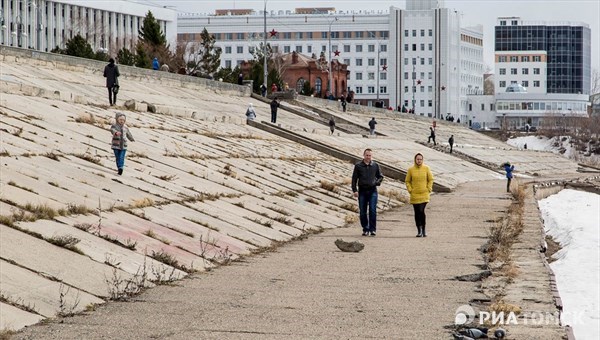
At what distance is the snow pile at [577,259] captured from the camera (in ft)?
62.4

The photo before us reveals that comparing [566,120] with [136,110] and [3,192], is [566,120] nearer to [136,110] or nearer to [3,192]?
[136,110]

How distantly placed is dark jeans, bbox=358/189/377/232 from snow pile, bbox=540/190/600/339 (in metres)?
3.67

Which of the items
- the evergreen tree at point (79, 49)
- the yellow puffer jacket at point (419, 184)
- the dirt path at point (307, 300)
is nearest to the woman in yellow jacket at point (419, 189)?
the yellow puffer jacket at point (419, 184)

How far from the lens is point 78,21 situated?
143 metres

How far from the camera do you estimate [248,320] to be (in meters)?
12.6

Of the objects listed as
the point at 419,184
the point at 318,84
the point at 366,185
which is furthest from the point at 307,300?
the point at 318,84

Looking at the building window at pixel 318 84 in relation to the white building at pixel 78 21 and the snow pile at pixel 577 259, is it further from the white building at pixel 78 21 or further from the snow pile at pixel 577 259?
the snow pile at pixel 577 259

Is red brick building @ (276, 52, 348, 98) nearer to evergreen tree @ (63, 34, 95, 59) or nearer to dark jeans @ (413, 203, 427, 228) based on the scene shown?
evergreen tree @ (63, 34, 95, 59)

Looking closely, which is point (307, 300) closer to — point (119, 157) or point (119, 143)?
point (119, 157)

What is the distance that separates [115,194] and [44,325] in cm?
901

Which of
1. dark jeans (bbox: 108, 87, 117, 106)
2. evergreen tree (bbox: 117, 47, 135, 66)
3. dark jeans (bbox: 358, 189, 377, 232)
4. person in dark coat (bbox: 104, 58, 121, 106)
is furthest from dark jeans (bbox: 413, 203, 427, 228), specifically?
evergreen tree (bbox: 117, 47, 135, 66)

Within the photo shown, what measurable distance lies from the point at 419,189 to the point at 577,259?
6.52m

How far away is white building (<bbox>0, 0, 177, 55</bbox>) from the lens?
134 meters

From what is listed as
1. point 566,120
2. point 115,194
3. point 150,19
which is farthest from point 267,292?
point 566,120
